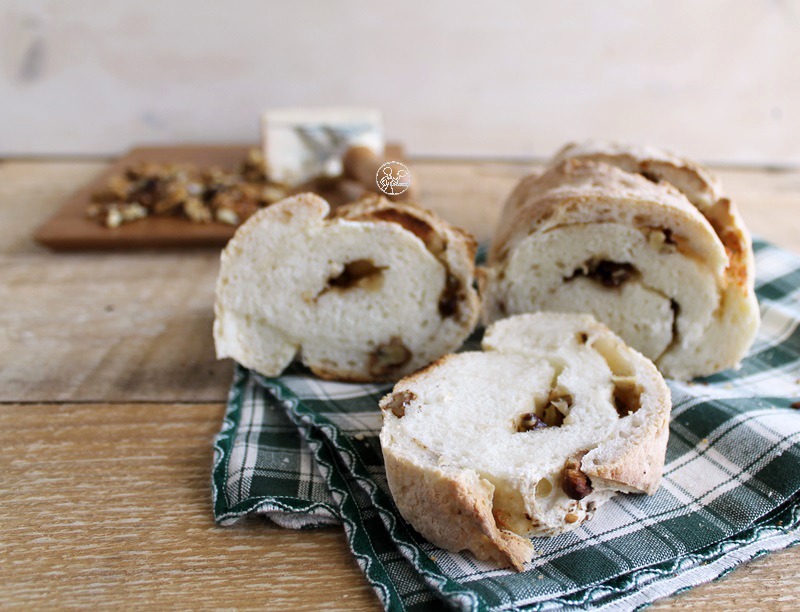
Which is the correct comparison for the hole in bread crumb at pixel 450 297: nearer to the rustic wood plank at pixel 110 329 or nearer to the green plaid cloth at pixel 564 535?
the green plaid cloth at pixel 564 535

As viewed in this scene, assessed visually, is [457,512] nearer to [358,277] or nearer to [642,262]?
[358,277]

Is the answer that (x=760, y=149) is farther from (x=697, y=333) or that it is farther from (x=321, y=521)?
(x=321, y=521)

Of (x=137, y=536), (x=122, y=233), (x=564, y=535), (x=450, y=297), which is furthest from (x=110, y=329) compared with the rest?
(x=564, y=535)

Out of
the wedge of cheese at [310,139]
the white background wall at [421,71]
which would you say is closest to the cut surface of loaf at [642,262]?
the wedge of cheese at [310,139]

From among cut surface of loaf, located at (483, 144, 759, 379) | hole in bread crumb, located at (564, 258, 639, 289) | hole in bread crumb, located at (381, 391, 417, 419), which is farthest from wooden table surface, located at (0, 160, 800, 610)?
hole in bread crumb, located at (564, 258, 639, 289)

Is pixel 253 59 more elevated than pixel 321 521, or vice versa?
pixel 253 59

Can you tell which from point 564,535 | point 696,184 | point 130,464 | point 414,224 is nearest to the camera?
point 564,535

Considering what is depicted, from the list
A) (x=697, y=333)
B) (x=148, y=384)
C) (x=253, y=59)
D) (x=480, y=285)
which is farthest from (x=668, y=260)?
(x=253, y=59)
